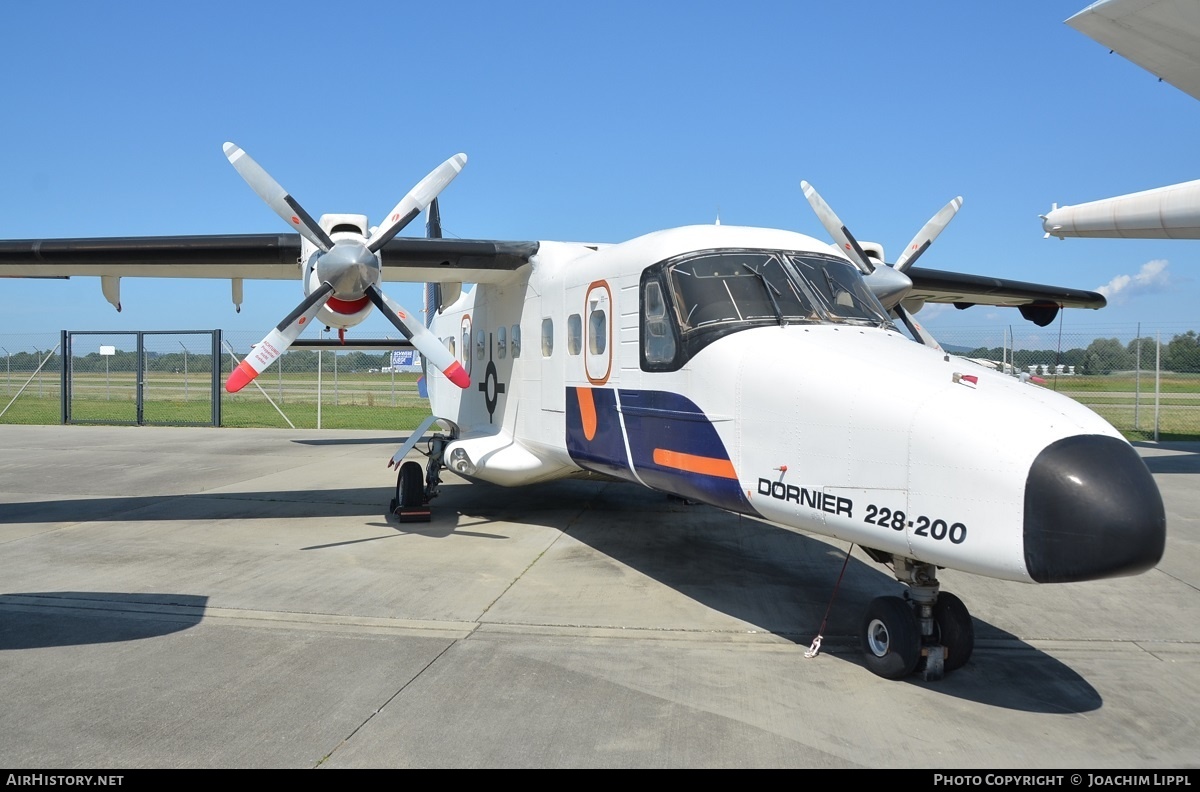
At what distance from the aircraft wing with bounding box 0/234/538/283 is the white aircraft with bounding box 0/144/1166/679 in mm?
25

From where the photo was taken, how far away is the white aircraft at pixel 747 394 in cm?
398

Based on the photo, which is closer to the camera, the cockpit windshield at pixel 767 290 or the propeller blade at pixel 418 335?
the cockpit windshield at pixel 767 290

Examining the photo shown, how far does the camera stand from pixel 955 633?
16.1 feet

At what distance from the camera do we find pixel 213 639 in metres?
5.54

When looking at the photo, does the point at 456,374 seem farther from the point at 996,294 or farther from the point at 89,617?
the point at 996,294

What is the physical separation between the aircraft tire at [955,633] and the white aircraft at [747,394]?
13mm

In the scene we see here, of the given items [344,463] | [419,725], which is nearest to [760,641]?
[419,725]

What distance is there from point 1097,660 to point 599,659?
3.19m

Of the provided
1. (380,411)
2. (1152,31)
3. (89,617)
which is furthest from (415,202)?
(380,411)

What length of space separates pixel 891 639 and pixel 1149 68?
13.8 m

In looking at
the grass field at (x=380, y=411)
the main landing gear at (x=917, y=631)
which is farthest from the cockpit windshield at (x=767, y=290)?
the grass field at (x=380, y=411)

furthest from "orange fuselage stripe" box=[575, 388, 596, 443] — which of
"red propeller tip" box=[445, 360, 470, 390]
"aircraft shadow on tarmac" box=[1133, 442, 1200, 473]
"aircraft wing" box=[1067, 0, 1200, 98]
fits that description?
"aircraft shadow on tarmac" box=[1133, 442, 1200, 473]

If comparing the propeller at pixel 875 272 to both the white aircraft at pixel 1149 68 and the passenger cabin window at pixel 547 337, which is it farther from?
the white aircraft at pixel 1149 68

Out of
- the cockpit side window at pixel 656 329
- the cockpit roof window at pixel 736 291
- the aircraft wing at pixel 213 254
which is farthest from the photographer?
the aircraft wing at pixel 213 254
